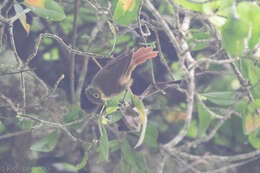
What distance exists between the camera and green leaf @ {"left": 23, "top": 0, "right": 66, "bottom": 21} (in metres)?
0.90

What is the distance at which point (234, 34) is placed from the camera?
73 cm

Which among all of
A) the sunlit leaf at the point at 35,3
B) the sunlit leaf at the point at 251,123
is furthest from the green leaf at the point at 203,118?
the sunlit leaf at the point at 35,3

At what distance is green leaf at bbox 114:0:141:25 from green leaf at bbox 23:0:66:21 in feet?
0.61

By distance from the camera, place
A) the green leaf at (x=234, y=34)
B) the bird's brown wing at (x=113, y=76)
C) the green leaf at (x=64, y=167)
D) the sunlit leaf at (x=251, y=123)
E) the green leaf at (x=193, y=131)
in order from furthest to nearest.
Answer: the green leaf at (x=193, y=131)
the green leaf at (x=64, y=167)
the sunlit leaf at (x=251, y=123)
the bird's brown wing at (x=113, y=76)
the green leaf at (x=234, y=34)

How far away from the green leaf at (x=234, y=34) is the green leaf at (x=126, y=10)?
264mm

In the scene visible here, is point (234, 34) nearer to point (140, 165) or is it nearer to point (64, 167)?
point (140, 165)

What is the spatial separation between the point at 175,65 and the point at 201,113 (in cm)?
37

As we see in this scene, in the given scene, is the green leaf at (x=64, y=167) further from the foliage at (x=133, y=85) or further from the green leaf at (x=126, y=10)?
the green leaf at (x=126, y=10)

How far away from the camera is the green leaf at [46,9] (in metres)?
0.90

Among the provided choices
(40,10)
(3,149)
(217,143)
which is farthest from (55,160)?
(217,143)

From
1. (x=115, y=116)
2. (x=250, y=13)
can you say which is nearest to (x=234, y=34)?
(x=250, y=13)

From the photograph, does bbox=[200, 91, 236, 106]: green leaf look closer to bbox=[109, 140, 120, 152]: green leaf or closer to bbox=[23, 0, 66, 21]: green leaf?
bbox=[109, 140, 120, 152]: green leaf

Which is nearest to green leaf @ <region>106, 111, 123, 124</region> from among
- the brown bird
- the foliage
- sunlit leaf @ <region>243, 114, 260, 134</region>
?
the foliage

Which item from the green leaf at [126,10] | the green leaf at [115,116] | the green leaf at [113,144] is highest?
the green leaf at [126,10]
